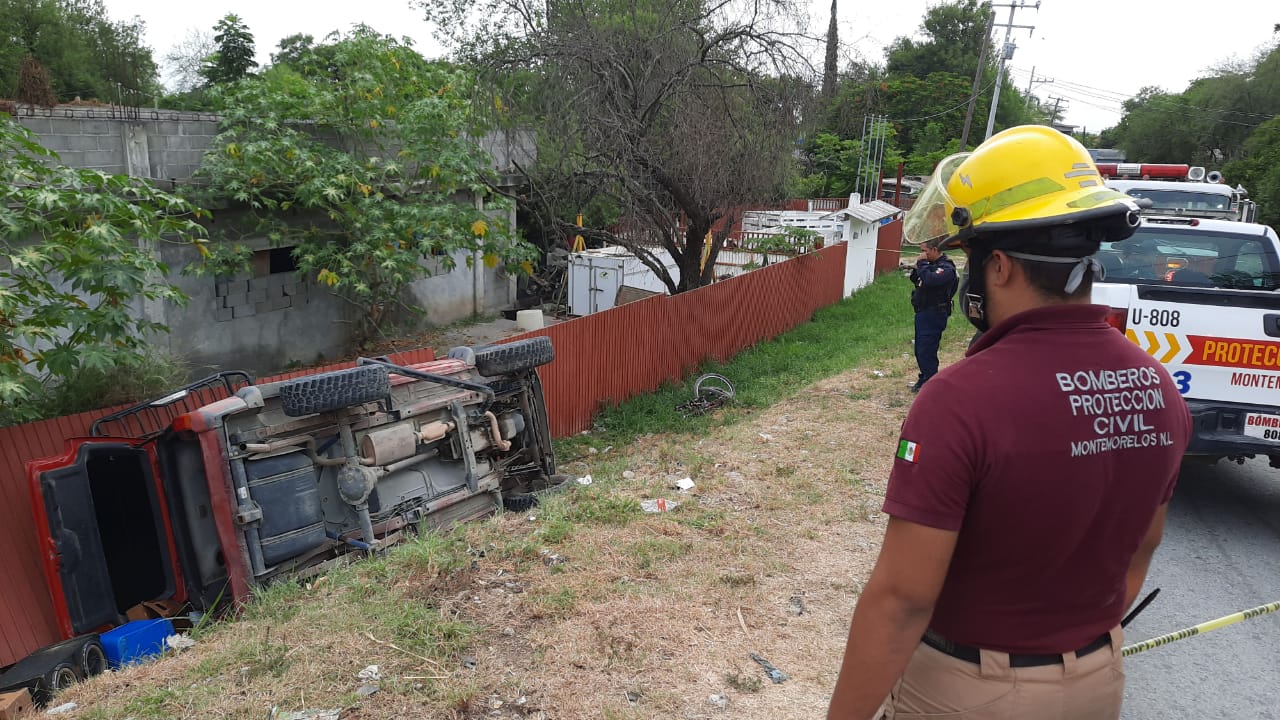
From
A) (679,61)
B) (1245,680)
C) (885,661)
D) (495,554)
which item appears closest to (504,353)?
(495,554)

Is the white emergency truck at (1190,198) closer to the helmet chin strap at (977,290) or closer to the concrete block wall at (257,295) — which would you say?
the helmet chin strap at (977,290)

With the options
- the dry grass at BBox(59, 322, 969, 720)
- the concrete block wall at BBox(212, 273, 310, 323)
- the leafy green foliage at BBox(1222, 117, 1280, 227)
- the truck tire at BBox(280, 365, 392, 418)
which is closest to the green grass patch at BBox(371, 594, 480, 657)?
the dry grass at BBox(59, 322, 969, 720)

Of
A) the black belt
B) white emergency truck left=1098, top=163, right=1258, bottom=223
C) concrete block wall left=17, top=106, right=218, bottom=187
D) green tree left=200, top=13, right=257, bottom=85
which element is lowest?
the black belt

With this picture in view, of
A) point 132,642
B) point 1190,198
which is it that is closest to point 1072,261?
point 132,642

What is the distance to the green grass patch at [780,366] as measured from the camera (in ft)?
33.8

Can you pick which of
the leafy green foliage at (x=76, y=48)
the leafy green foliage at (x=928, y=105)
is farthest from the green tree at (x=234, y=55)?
the leafy green foliage at (x=928, y=105)

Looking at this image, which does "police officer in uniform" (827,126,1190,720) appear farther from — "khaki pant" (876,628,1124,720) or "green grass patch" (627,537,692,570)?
"green grass patch" (627,537,692,570)

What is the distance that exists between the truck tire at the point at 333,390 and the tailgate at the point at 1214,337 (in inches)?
203

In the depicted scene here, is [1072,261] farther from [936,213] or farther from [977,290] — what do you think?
[936,213]

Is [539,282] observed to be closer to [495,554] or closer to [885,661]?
[495,554]

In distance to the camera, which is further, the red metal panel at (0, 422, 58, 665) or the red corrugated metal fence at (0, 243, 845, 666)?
the red corrugated metal fence at (0, 243, 845, 666)

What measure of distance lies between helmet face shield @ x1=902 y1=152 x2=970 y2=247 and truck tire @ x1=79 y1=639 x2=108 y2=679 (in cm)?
512

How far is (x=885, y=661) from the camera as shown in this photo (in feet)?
5.12

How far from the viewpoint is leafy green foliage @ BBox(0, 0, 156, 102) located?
29.8 meters
